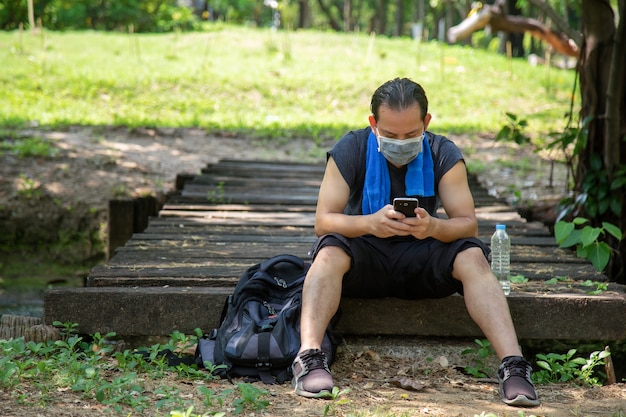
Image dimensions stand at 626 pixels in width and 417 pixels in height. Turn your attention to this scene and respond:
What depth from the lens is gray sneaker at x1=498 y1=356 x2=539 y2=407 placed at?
355 cm

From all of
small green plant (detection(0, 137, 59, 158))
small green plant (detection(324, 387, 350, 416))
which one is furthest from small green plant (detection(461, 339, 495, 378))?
small green plant (detection(0, 137, 59, 158))

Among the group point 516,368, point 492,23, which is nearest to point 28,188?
point 492,23

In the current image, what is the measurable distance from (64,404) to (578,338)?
2.59 m

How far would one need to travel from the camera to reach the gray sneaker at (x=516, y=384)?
140 inches

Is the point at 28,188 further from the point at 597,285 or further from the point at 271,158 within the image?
the point at 597,285

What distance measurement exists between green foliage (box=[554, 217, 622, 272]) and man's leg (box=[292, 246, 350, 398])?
1709 mm

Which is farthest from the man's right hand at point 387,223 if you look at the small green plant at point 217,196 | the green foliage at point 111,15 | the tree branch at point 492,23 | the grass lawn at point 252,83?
the green foliage at point 111,15

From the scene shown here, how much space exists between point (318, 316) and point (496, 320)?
0.81 metres

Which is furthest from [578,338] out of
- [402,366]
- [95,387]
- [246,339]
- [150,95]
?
[150,95]

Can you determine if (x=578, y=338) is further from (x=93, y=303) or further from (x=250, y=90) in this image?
(x=250, y=90)

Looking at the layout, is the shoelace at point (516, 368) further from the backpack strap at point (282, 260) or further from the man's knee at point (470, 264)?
the backpack strap at point (282, 260)

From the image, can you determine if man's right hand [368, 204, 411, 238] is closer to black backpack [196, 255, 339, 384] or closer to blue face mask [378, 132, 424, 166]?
blue face mask [378, 132, 424, 166]

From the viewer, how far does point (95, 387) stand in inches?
137

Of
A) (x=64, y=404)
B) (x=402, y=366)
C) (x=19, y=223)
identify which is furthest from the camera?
(x=19, y=223)
